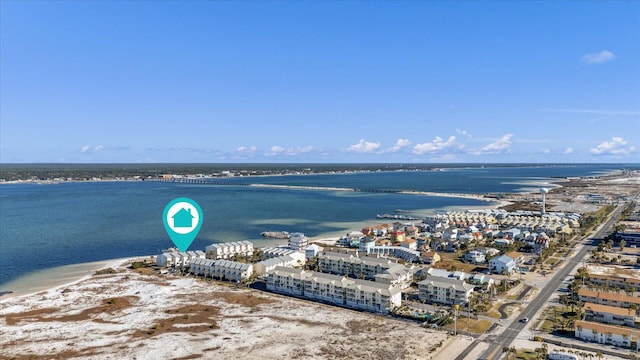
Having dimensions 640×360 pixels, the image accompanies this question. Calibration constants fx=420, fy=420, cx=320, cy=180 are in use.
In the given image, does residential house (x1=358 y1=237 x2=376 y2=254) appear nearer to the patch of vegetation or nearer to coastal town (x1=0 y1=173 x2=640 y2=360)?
coastal town (x1=0 y1=173 x2=640 y2=360)

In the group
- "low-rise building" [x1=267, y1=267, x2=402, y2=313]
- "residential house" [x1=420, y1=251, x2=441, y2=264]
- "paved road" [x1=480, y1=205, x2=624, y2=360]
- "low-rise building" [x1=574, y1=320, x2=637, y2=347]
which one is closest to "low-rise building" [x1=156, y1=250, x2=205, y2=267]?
"low-rise building" [x1=267, y1=267, x2=402, y2=313]

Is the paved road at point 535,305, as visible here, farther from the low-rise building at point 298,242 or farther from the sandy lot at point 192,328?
the low-rise building at point 298,242

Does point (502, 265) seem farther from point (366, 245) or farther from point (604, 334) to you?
point (366, 245)

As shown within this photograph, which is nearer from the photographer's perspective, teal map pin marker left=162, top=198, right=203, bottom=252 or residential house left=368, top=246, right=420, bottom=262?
teal map pin marker left=162, top=198, right=203, bottom=252

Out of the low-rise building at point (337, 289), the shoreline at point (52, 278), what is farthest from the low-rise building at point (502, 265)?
the shoreline at point (52, 278)

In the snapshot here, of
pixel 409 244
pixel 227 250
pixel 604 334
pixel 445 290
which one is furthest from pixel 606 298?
pixel 227 250
